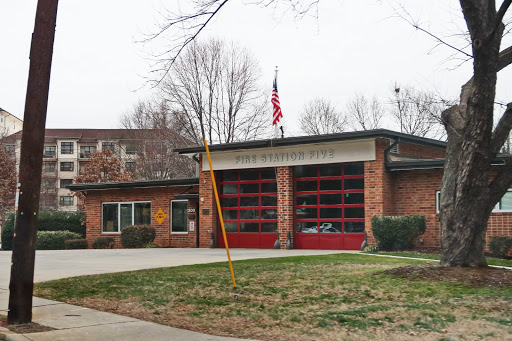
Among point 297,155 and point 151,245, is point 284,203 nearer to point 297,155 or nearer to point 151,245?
point 297,155

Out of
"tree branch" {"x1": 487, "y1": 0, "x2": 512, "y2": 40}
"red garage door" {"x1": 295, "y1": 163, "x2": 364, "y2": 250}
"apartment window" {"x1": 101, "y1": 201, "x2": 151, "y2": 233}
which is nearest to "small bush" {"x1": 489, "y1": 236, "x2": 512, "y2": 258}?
"red garage door" {"x1": 295, "y1": 163, "x2": 364, "y2": 250}

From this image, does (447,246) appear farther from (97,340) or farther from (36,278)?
(36,278)

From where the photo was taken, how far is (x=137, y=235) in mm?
28125

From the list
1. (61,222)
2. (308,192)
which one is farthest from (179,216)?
(61,222)

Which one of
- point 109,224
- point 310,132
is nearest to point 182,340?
point 109,224

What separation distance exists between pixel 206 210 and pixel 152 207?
3818mm

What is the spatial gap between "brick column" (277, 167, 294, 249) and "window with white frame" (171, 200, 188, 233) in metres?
5.76

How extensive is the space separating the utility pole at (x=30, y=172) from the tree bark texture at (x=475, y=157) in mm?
6996

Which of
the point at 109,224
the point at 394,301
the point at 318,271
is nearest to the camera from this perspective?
the point at 394,301

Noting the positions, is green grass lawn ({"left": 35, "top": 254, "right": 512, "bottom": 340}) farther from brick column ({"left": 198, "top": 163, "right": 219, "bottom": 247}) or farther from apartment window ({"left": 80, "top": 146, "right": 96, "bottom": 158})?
apartment window ({"left": 80, "top": 146, "right": 96, "bottom": 158})

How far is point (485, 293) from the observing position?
9.34 meters

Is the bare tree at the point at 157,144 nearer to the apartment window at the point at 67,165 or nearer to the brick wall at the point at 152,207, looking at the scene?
the brick wall at the point at 152,207

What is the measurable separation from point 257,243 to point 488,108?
1537 cm

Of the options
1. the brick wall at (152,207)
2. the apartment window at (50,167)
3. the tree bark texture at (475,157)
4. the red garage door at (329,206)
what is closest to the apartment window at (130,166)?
the brick wall at (152,207)
